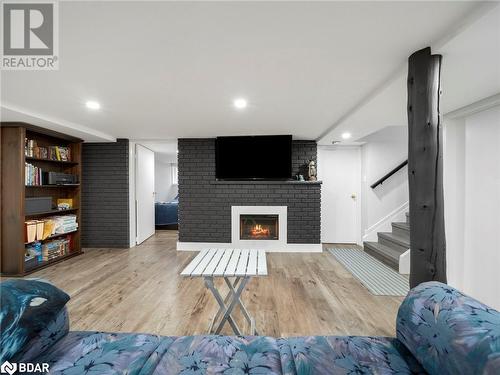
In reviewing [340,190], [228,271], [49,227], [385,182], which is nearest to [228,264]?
[228,271]

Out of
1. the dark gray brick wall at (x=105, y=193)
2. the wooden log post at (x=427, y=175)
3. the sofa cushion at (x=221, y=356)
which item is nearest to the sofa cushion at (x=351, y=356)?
the sofa cushion at (x=221, y=356)

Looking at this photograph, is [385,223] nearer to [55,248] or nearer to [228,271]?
[228,271]

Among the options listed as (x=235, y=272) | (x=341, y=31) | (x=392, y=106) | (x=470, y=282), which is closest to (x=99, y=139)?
(x=235, y=272)

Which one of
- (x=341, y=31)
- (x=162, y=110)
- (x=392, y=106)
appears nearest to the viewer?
(x=341, y=31)

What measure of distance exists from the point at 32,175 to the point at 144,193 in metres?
2.02

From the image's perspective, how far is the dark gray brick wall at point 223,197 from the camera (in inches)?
175

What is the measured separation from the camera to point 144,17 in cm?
129

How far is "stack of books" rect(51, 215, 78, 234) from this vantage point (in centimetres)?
383

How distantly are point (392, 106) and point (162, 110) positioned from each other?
8.89 ft

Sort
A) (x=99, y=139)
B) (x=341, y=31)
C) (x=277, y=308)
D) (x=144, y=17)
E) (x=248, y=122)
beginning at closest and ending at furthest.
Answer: (x=144, y=17) < (x=341, y=31) < (x=277, y=308) < (x=248, y=122) < (x=99, y=139)

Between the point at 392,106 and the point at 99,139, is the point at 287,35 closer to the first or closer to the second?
the point at 392,106

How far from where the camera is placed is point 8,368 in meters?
0.92

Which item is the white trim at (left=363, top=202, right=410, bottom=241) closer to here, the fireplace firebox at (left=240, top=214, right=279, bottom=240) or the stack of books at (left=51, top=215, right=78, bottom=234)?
the fireplace firebox at (left=240, top=214, right=279, bottom=240)

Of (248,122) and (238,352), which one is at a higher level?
(248,122)
